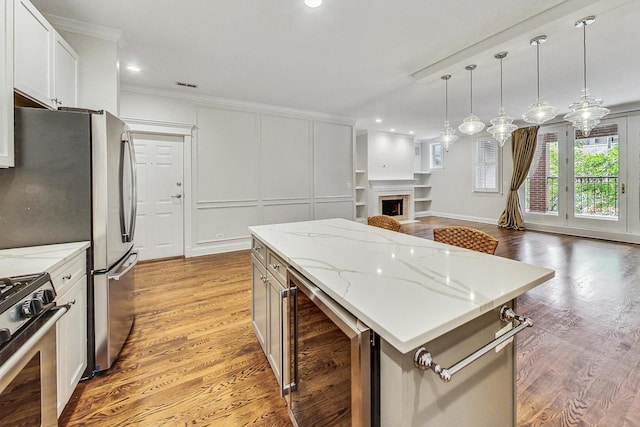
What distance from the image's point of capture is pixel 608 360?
190cm

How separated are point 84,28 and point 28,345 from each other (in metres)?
3.00

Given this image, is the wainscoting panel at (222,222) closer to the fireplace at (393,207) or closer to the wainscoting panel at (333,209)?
the wainscoting panel at (333,209)

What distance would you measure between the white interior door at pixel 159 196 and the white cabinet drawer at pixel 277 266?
3543 millimetres

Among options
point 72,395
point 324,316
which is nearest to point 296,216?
point 72,395

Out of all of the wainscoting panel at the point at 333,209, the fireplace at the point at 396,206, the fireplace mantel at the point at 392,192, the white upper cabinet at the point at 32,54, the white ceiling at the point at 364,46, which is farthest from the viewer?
the fireplace at the point at 396,206

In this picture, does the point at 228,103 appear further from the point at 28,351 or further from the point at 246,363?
the point at 28,351

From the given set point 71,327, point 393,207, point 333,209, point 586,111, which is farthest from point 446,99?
point 71,327

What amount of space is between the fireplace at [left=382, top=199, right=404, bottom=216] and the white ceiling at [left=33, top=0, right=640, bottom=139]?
3961 millimetres

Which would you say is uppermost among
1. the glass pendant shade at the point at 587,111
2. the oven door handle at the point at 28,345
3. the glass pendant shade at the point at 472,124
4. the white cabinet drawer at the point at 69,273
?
the glass pendant shade at the point at 472,124

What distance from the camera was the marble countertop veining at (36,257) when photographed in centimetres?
125

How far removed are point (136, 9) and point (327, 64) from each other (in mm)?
2023

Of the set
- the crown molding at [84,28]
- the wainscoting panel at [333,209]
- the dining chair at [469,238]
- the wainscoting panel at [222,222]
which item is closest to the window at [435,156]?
the wainscoting panel at [333,209]

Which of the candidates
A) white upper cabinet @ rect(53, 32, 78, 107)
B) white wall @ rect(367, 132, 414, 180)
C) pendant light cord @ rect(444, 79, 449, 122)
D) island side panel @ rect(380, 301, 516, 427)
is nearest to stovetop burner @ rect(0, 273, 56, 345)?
island side panel @ rect(380, 301, 516, 427)

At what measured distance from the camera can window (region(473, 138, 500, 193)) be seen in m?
7.70
